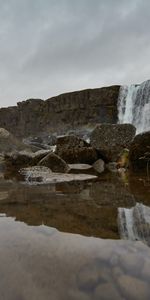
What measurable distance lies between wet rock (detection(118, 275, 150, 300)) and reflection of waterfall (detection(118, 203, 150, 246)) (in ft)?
1.05

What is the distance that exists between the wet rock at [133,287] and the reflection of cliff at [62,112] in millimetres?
23141

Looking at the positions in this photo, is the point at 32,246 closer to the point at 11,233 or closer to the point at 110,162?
the point at 11,233

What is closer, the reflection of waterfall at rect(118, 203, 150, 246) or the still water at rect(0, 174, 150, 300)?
the still water at rect(0, 174, 150, 300)

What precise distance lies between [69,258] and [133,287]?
11.9 inches

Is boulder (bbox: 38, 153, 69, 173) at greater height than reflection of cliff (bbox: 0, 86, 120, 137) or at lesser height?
lesser

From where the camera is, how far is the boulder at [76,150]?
723 cm

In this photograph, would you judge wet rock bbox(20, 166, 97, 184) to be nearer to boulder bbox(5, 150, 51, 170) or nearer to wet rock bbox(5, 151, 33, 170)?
boulder bbox(5, 150, 51, 170)

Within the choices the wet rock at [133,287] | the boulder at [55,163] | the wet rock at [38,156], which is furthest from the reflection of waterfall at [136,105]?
the wet rock at [133,287]

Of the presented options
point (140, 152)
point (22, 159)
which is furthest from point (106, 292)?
point (22, 159)

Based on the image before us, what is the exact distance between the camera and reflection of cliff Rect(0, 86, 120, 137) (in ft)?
82.7

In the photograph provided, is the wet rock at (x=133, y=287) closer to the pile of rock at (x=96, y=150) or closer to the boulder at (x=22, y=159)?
the pile of rock at (x=96, y=150)

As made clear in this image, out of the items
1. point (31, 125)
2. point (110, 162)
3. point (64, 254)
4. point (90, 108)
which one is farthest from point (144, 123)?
point (64, 254)

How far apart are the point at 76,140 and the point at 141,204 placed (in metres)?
5.37

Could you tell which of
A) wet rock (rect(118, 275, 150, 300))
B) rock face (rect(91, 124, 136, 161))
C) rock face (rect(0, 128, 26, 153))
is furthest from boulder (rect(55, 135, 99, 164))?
wet rock (rect(118, 275, 150, 300))
